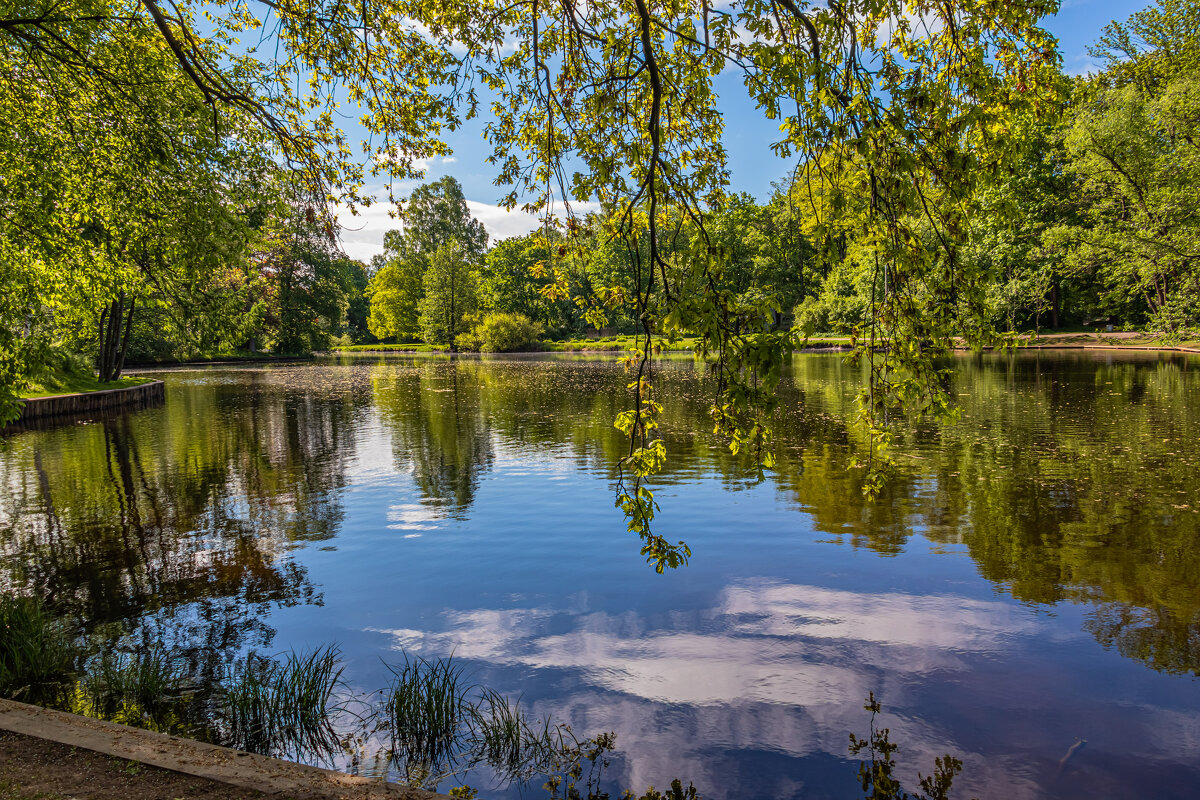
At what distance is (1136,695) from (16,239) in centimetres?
1466

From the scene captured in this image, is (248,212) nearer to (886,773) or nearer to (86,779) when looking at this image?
(86,779)

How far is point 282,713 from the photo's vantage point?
539cm

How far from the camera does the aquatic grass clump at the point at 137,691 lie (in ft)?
17.3

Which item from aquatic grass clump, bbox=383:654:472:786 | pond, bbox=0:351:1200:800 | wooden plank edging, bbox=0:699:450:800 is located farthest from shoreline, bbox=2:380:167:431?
aquatic grass clump, bbox=383:654:472:786

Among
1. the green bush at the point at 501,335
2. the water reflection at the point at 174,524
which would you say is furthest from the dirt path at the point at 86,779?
the green bush at the point at 501,335

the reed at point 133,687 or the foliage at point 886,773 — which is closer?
the foliage at point 886,773

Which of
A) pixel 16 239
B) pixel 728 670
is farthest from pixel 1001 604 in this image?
pixel 16 239

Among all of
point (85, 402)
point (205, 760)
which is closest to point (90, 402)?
point (85, 402)

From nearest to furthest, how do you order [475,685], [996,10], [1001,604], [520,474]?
1. [996,10]
2. [475,685]
3. [1001,604]
4. [520,474]

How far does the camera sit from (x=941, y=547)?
938 cm

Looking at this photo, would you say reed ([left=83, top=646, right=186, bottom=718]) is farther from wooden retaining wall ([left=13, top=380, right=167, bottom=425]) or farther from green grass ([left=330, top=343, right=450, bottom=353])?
green grass ([left=330, top=343, right=450, bottom=353])

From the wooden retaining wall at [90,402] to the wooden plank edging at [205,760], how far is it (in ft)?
72.9

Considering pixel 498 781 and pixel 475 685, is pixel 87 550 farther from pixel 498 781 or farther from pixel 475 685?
pixel 498 781

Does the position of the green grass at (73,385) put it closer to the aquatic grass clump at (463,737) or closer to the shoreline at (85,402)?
the shoreline at (85,402)
